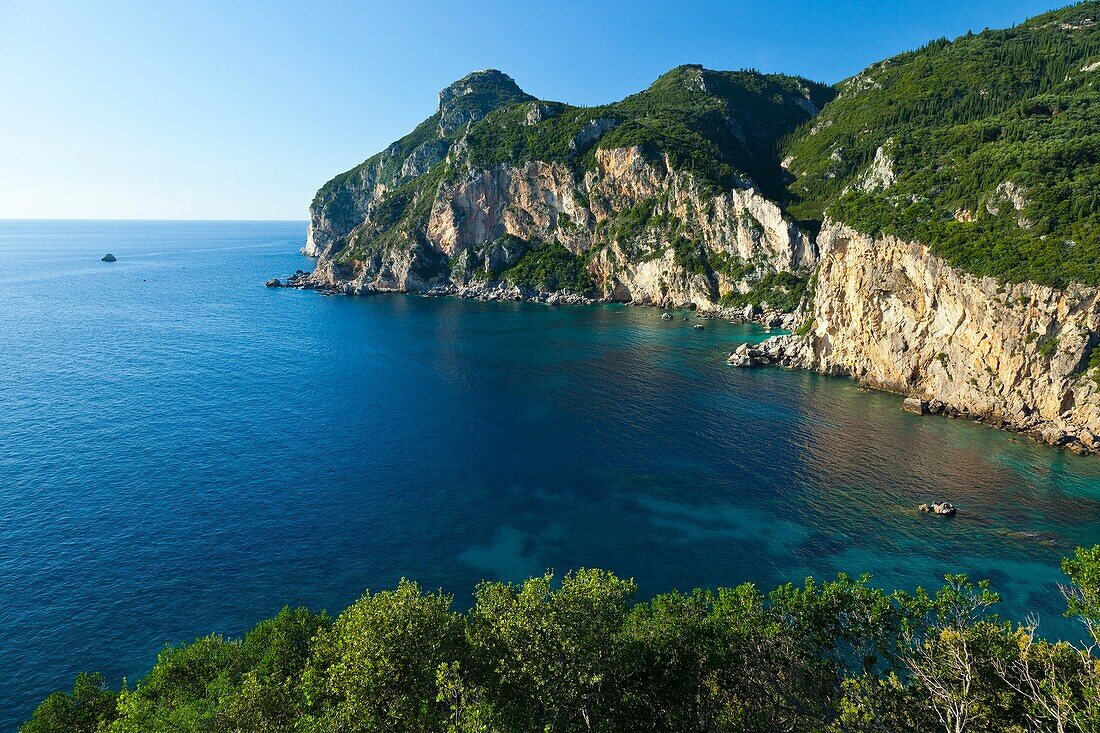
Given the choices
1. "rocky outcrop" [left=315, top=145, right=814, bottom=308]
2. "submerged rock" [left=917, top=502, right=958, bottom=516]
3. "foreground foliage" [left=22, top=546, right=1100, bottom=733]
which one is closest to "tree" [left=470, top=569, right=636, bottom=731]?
"foreground foliage" [left=22, top=546, right=1100, bottom=733]

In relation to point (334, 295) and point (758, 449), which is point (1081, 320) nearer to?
point (758, 449)

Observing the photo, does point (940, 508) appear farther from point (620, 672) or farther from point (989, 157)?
point (989, 157)

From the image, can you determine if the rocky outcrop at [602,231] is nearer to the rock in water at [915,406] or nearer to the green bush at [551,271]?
the green bush at [551,271]

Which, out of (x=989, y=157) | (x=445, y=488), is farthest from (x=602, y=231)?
(x=445, y=488)

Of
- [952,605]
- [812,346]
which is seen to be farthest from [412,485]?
[812,346]

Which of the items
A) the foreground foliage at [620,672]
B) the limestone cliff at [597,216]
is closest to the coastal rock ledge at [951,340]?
the limestone cliff at [597,216]

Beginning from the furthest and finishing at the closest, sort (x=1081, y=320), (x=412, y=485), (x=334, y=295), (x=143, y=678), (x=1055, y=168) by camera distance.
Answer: (x=334, y=295) → (x=1055, y=168) → (x=1081, y=320) → (x=412, y=485) → (x=143, y=678)
